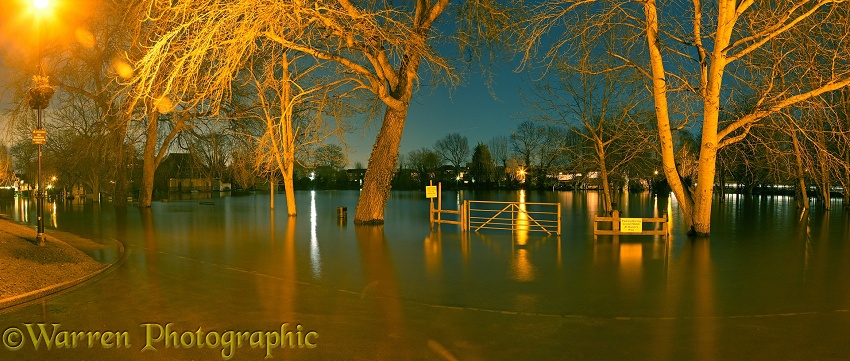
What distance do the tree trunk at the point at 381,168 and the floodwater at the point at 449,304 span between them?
602 cm

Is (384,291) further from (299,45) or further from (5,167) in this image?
(5,167)

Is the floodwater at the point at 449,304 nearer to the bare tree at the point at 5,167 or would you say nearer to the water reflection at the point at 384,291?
the water reflection at the point at 384,291

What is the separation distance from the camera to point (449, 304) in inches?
338

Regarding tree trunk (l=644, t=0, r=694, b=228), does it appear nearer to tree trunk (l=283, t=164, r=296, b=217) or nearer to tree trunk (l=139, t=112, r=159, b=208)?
tree trunk (l=283, t=164, r=296, b=217)

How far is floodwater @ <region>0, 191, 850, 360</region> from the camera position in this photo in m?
6.43

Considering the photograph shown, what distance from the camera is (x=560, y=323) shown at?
7504 millimetres

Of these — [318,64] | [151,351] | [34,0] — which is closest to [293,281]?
[151,351]

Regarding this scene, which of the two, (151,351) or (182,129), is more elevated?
(182,129)

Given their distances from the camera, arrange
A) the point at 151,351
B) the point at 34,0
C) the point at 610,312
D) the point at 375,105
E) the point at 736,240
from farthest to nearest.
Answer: the point at 375,105, the point at 736,240, the point at 34,0, the point at 610,312, the point at 151,351

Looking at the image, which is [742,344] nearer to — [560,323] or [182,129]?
[560,323]

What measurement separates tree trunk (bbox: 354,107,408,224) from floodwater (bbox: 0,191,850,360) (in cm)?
602

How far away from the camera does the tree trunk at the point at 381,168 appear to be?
21188mm

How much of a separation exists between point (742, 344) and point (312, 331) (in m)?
4.87

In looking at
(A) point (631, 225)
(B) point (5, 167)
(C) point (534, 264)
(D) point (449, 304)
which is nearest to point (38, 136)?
(D) point (449, 304)
